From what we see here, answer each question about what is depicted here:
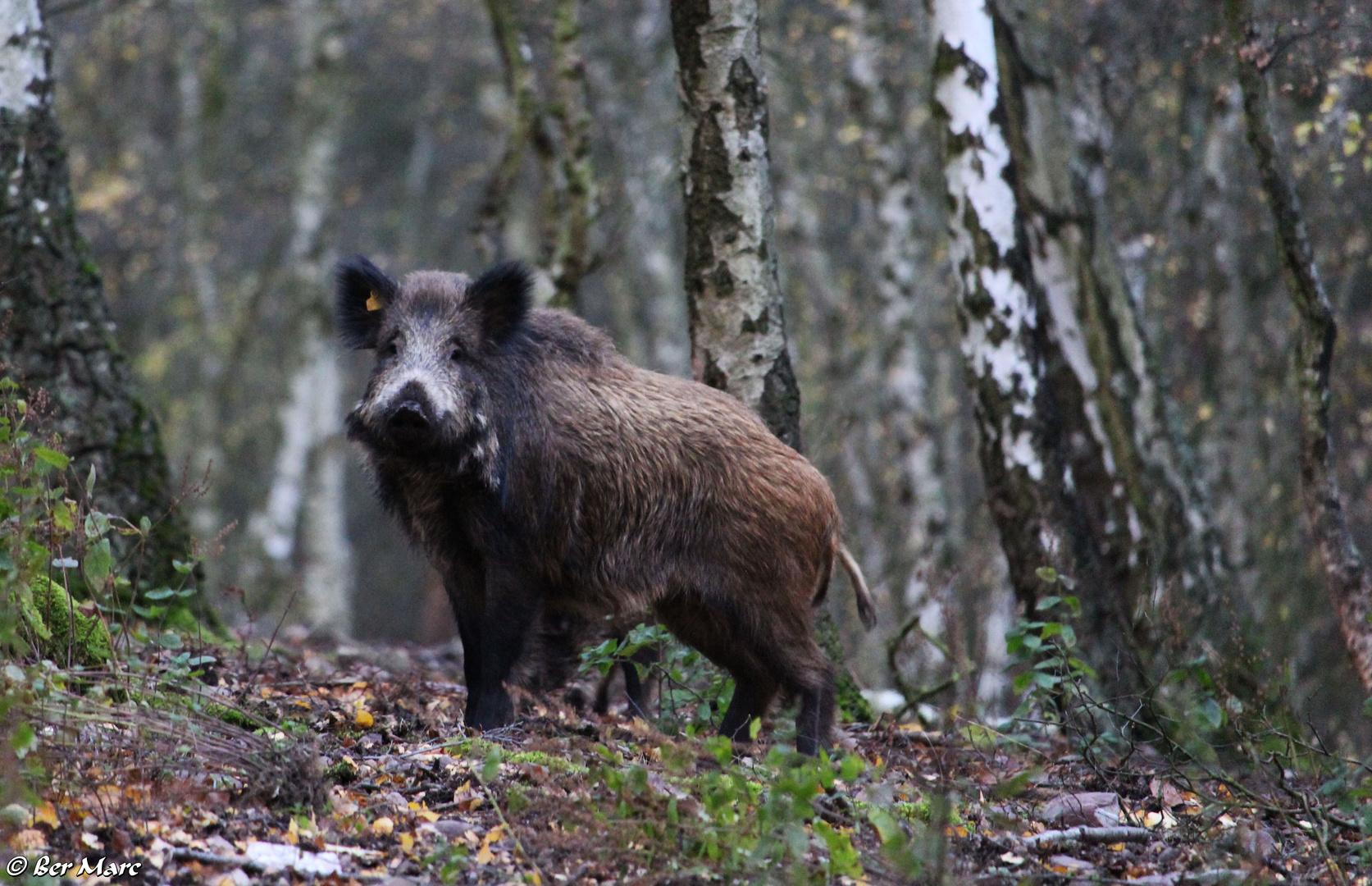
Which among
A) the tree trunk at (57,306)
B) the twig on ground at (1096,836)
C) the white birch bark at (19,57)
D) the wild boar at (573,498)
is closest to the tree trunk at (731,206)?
the wild boar at (573,498)

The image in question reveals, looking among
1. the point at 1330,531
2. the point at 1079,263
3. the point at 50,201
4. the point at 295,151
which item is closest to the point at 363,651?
the point at 50,201

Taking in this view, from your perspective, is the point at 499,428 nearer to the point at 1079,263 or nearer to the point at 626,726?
the point at 626,726

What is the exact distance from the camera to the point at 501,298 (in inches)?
229

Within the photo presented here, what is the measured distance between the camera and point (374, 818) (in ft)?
13.5

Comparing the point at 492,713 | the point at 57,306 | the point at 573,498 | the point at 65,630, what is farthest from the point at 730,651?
the point at 57,306

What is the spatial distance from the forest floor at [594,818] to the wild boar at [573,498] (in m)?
0.60

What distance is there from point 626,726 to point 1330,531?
347 centimetres

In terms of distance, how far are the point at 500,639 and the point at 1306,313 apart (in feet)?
13.1

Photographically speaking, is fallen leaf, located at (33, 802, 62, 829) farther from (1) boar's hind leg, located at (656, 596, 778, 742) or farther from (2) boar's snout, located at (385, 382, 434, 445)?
(1) boar's hind leg, located at (656, 596, 778, 742)

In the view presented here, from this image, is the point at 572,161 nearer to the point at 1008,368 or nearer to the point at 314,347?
the point at 1008,368

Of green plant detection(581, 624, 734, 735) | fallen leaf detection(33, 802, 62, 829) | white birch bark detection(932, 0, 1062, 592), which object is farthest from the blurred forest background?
fallen leaf detection(33, 802, 62, 829)

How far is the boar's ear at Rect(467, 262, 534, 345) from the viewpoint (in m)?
5.75

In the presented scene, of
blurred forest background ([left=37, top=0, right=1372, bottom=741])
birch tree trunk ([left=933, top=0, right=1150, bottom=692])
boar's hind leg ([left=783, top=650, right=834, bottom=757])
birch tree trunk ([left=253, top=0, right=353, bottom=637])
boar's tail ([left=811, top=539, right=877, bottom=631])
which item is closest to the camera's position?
boar's hind leg ([left=783, top=650, right=834, bottom=757])

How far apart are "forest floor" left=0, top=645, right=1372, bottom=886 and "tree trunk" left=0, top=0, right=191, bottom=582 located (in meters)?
1.86
